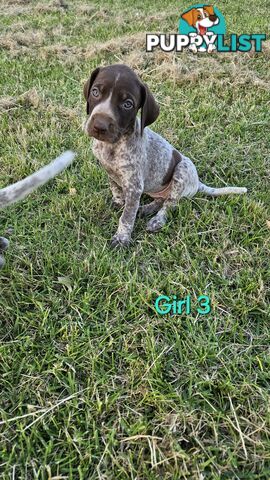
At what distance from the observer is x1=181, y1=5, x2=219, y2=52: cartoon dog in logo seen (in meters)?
8.44

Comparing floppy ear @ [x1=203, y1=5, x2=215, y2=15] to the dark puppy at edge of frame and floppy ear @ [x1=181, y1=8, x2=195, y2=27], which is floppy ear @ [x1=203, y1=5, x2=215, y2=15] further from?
the dark puppy at edge of frame

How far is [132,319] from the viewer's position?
295 centimetres

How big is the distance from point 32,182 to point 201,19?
818cm

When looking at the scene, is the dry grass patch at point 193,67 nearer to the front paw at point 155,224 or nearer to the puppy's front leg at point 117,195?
the puppy's front leg at point 117,195

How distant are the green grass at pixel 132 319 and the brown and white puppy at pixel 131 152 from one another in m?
0.16

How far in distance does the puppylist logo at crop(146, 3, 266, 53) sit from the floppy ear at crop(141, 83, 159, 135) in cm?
469

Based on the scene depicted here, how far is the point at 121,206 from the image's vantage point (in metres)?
3.97

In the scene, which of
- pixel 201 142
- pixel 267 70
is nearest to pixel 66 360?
pixel 201 142

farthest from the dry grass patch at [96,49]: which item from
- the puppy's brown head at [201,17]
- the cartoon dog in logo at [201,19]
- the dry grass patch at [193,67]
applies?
the puppy's brown head at [201,17]

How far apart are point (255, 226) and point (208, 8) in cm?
791

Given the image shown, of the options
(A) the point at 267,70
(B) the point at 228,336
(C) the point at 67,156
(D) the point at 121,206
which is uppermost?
(C) the point at 67,156

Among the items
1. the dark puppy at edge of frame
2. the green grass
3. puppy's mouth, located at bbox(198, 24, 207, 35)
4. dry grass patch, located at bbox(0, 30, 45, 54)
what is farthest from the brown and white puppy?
puppy's mouth, located at bbox(198, 24, 207, 35)

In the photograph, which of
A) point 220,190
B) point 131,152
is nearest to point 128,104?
point 131,152

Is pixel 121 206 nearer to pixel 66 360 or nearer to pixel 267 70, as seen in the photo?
pixel 66 360
